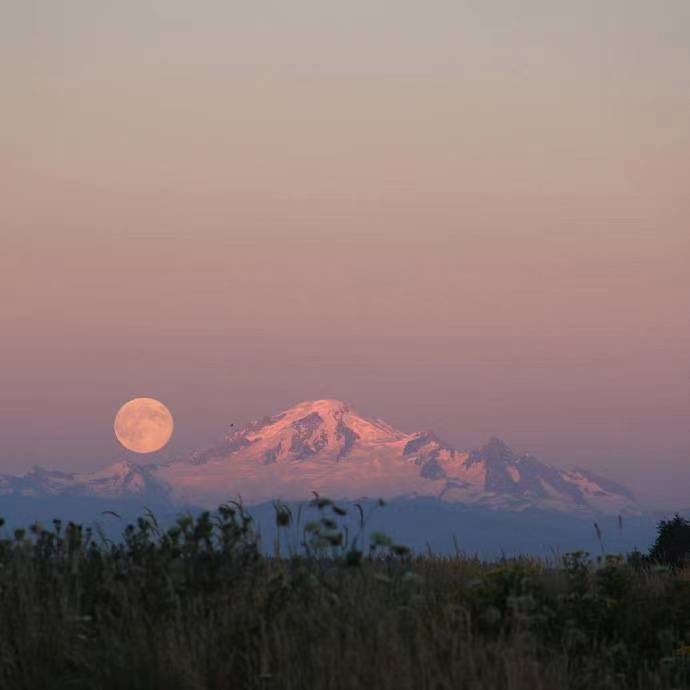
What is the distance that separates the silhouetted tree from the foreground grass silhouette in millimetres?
11332

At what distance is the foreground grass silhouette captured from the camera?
9688 millimetres

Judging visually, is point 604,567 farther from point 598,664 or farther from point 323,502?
point 323,502

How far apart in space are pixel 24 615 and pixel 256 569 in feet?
6.31

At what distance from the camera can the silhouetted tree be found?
81.6 feet

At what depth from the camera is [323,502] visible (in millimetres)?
10586

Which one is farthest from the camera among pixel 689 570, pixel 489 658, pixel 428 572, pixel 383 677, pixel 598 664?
pixel 689 570

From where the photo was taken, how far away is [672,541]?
26266 millimetres

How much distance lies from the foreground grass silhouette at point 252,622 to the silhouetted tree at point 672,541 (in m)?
11.3

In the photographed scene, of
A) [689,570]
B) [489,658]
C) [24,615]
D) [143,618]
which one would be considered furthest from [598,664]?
[689,570]

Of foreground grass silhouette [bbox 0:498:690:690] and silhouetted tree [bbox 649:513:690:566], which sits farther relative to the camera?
silhouetted tree [bbox 649:513:690:566]

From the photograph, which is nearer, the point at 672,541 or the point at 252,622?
the point at 252,622

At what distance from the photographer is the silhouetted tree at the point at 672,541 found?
24.9 m

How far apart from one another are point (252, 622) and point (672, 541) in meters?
17.3

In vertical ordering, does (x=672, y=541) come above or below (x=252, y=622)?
above
